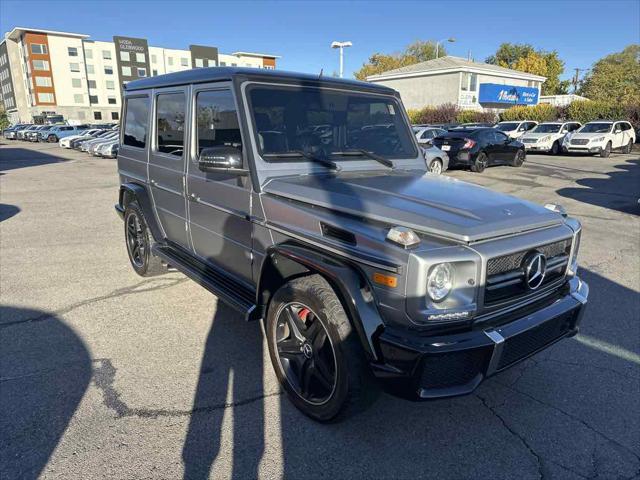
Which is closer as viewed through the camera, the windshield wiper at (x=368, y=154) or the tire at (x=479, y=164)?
the windshield wiper at (x=368, y=154)

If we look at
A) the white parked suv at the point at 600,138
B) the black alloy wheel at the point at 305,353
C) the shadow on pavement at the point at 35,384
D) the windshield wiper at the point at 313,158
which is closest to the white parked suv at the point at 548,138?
the white parked suv at the point at 600,138

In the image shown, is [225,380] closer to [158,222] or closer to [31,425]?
[31,425]

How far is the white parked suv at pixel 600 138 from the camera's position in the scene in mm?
22281

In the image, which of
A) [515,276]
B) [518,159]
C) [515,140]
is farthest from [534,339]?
[515,140]

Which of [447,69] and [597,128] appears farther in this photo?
[447,69]

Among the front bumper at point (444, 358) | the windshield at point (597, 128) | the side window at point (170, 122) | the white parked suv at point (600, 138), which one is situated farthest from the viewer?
Answer: the windshield at point (597, 128)

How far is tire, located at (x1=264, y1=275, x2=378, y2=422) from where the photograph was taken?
2512mm

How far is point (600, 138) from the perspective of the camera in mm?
22250

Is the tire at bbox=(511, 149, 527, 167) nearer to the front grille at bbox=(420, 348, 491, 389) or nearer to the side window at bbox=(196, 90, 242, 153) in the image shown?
the side window at bbox=(196, 90, 242, 153)

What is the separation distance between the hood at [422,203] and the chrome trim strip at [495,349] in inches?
20.0

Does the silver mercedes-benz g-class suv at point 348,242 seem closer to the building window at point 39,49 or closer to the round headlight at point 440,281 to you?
the round headlight at point 440,281

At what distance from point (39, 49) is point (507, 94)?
73412 millimetres

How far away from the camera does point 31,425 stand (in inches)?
111

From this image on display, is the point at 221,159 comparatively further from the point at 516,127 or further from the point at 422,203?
the point at 516,127
